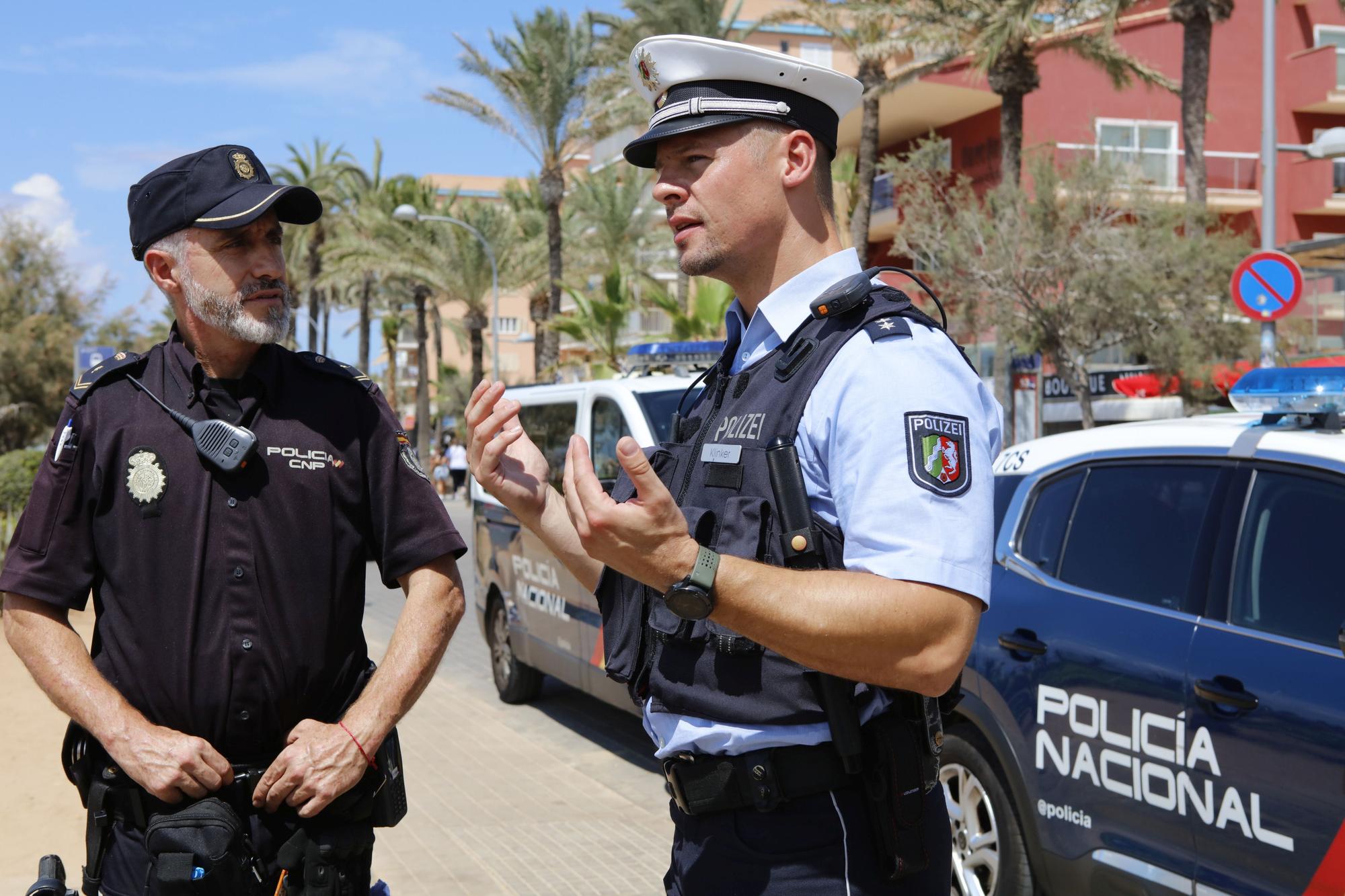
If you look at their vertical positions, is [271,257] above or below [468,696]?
above

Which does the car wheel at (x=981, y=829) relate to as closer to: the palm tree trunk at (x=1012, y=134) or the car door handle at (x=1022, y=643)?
the car door handle at (x=1022, y=643)

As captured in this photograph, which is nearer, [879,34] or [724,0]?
[879,34]

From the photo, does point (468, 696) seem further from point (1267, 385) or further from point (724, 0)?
point (724, 0)

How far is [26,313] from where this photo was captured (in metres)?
25.6

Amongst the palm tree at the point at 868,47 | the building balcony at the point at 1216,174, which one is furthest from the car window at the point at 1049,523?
the building balcony at the point at 1216,174

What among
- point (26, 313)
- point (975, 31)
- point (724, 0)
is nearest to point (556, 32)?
point (724, 0)

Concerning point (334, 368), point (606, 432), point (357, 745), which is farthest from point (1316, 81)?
point (357, 745)

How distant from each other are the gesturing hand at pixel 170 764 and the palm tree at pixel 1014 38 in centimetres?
2099

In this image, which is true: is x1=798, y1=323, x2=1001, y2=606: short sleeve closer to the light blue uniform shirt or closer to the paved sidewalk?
the light blue uniform shirt

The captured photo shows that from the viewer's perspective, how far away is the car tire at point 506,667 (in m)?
9.02

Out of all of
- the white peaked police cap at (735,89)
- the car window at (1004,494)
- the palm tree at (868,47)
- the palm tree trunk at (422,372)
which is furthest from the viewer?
the palm tree trunk at (422,372)

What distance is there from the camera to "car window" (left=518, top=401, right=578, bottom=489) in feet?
26.5

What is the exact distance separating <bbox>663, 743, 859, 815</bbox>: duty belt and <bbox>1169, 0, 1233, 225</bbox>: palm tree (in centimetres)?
2184

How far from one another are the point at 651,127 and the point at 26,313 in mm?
26704
